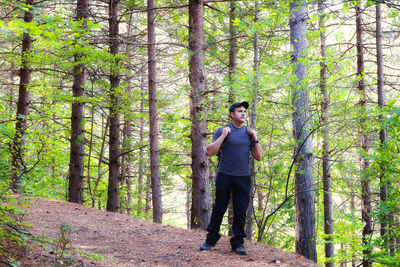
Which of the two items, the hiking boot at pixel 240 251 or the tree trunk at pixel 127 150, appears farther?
the tree trunk at pixel 127 150

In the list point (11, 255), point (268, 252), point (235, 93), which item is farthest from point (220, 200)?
point (11, 255)

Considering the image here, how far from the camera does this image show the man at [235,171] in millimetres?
5000

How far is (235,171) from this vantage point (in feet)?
16.4

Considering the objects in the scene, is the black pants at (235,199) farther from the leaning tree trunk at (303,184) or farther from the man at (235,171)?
the leaning tree trunk at (303,184)

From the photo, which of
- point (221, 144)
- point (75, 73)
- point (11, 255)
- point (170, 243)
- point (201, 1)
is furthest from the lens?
point (75, 73)

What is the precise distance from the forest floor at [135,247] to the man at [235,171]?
0.39 meters

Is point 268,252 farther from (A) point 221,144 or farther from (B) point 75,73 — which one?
(B) point 75,73

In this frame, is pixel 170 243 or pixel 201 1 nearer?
pixel 170 243

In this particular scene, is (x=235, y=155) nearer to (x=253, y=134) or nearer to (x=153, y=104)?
(x=253, y=134)

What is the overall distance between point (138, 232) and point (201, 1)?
567 cm

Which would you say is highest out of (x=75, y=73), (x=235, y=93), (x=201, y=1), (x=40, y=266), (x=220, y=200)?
(x=201, y=1)

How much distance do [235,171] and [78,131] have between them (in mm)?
6552

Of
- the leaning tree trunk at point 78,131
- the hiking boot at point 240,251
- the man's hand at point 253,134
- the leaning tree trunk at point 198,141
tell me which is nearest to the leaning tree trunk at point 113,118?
the leaning tree trunk at point 78,131

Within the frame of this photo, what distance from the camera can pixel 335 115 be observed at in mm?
5660
